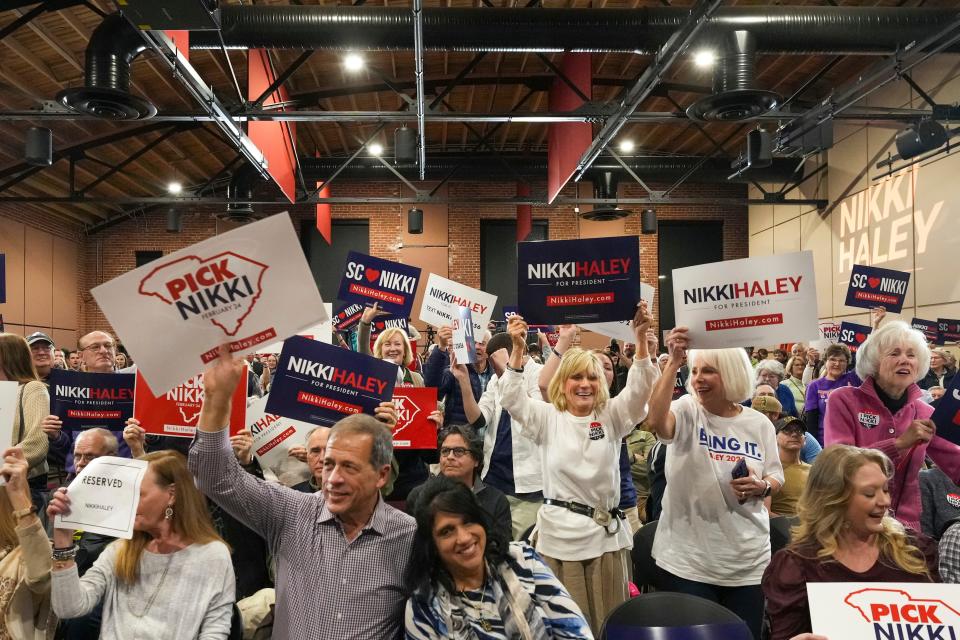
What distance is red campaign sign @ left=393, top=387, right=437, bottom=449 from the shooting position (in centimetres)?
390

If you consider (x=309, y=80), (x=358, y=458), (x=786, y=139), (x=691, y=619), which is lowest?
(x=691, y=619)

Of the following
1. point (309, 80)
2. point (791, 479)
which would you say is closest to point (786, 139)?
point (309, 80)

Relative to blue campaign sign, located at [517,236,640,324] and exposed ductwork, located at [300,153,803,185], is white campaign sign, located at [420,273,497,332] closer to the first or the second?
blue campaign sign, located at [517,236,640,324]

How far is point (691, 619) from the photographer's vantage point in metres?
2.38

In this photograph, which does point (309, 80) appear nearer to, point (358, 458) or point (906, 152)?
point (906, 152)

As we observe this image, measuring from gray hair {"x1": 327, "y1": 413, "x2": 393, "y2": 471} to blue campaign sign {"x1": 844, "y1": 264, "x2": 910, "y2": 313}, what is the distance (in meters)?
6.48

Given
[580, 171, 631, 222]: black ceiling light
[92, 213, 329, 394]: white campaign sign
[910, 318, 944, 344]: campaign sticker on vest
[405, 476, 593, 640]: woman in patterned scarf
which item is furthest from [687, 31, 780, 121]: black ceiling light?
[580, 171, 631, 222]: black ceiling light

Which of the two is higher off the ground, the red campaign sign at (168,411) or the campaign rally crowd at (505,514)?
the red campaign sign at (168,411)

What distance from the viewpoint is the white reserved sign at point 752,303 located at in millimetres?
3111

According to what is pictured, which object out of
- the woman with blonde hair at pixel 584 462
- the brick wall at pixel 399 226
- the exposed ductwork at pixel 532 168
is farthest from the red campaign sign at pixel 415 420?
the brick wall at pixel 399 226

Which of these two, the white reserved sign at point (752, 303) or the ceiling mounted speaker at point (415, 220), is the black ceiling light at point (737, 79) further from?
the ceiling mounted speaker at point (415, 220)

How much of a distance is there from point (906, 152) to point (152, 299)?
10472 mm

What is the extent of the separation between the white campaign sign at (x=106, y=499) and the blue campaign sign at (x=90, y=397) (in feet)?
4.60

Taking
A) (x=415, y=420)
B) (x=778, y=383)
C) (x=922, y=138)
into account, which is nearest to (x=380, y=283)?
(x=415, y=420)
